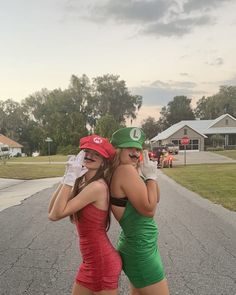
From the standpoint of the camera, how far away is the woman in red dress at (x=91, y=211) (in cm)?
301

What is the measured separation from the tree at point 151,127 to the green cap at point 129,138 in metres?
115

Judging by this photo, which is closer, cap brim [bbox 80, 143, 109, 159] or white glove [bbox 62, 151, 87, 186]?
white glove [bbox 62, 151, 87, 186]

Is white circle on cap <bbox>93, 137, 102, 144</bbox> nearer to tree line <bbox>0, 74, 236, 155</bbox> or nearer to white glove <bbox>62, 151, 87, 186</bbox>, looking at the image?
white glove <bbox>62, 151, 87, 186</bbox>

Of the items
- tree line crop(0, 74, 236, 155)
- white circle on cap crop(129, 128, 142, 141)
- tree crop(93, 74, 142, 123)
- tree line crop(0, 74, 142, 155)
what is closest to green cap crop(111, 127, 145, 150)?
white circle on cap crop(129, 128, 142, 141)

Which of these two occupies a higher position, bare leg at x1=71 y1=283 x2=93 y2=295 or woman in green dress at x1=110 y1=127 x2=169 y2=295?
woman in green dress at x1=110 y1=127 x2=169 y2=295

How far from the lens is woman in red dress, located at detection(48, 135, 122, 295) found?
9.89 feet

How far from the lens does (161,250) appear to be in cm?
737

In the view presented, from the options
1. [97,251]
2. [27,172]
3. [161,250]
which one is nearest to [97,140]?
[97,251]

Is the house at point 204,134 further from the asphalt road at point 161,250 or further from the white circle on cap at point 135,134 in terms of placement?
the white circle on cap at point 135,134

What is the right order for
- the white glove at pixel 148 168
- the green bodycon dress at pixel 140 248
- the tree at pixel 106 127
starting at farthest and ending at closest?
the tree at pixel 106 127 → the white glove at pixel 148 168 → the green bodycon dress at pixel 140 248

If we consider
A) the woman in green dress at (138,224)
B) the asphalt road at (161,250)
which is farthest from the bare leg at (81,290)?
the asphalt road at (161,250)

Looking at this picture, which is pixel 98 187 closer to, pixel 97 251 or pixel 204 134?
pixel 97 251

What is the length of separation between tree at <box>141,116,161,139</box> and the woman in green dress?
11542 cm

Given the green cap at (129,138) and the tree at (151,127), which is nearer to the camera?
the green cap at (129,138)
